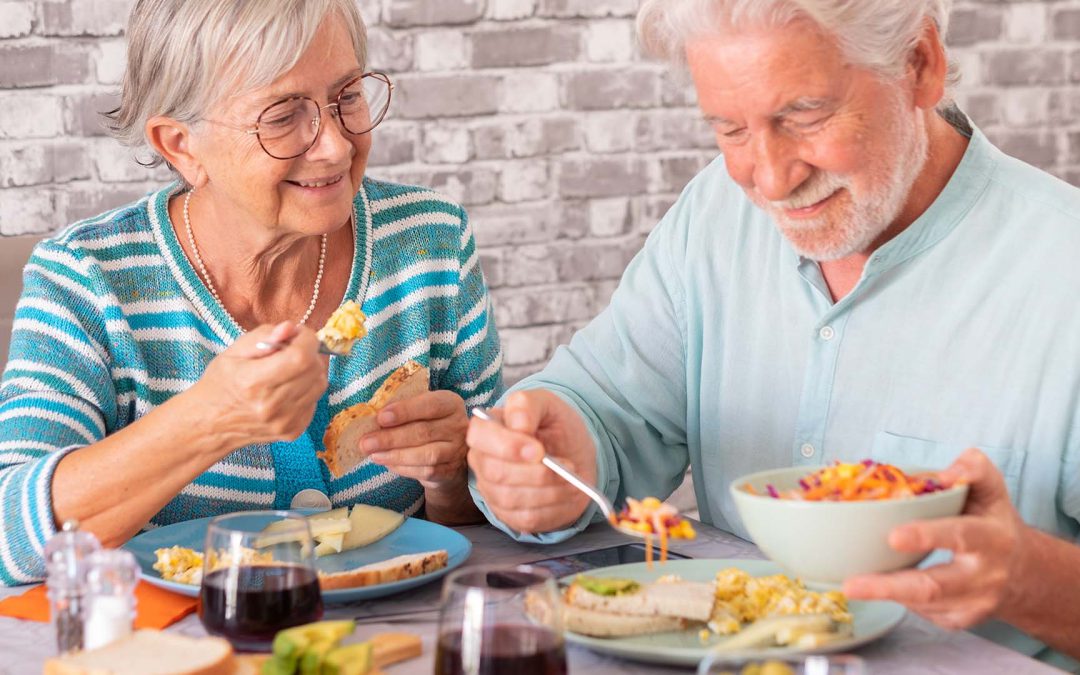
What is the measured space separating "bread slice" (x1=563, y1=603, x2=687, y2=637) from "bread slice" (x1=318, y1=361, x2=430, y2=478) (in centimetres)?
59

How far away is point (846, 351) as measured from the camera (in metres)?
1.66

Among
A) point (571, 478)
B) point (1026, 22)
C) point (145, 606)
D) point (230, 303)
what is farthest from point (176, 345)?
point (1026, 22)

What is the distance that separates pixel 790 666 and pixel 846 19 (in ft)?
2.76

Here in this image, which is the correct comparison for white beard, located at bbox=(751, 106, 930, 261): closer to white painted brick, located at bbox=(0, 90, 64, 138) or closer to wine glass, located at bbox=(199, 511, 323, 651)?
wine glass, located at bbox=(199, 511, 323, 651)

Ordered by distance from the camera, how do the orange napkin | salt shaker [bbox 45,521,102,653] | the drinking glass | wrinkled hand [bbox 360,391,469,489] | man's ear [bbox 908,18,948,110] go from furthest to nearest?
wrinkled hand [bbox 360,391,469,489] → man's ear [bbox 908,18,948,110] → the orange napkin → salt shaker [bbox 45,521,102,653] → the drinking glass

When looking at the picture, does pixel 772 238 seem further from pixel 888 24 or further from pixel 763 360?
pixel 888 24

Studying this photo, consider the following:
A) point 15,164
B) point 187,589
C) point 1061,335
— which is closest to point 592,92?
point 15,164

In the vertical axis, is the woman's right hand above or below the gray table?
above

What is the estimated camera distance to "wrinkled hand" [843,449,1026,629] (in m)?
1.09

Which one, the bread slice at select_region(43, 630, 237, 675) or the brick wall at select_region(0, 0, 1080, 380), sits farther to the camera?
the brick wall at select_region(0, 0, 1080, 380)

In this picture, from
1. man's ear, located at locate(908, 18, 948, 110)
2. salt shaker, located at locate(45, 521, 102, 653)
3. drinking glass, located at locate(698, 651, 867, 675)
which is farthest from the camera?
man's ear, located at locate(908, 18, 948, 110)

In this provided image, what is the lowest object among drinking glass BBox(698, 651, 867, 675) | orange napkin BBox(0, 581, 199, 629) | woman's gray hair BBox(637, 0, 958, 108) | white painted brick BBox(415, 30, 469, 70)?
orange napkin BBox(0, 581, 199, 629)

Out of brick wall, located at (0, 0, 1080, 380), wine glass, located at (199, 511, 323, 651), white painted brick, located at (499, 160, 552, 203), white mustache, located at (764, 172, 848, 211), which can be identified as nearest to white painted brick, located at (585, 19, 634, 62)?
brick wall, located at (0, 0, 1080, 380)

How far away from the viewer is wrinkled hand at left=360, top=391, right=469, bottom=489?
1.70m
